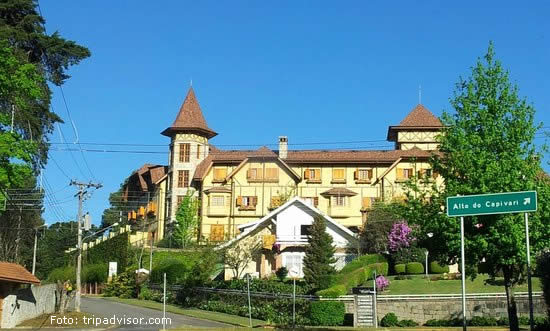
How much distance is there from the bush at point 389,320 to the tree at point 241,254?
A: 15.7 m

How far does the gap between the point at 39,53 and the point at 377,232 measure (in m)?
27.2

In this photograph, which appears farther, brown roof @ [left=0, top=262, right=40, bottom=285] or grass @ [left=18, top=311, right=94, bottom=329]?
grass @ [left=18, top=311, right=94, bottom=329]

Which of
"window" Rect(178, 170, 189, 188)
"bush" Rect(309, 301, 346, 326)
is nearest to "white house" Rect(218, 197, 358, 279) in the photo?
"bush" Rect(309, 301, 346, 326)

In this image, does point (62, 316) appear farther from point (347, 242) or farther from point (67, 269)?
point (67, 269)

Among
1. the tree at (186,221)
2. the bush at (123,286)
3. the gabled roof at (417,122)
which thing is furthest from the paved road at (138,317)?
the gabled roof at (417,122)

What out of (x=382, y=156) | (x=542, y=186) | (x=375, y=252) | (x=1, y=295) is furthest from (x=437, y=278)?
(x=382, y=156)

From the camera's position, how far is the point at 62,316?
3216cm

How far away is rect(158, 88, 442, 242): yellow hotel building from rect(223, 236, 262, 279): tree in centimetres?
2047

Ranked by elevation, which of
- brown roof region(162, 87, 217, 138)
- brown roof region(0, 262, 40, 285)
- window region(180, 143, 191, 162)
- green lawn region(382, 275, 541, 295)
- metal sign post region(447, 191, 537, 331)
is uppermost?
brown roof region(162, 87, 217, 138)

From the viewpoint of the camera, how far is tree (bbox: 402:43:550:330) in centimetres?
2155

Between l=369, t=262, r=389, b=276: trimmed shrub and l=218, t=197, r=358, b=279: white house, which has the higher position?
l=218, t=197, r=358, b=279: white house

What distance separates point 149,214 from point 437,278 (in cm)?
4748

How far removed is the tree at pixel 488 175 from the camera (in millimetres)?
21547

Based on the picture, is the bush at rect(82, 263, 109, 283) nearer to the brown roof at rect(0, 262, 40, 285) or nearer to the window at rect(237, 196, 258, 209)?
the window at rect(237, 196, 258, 209)
